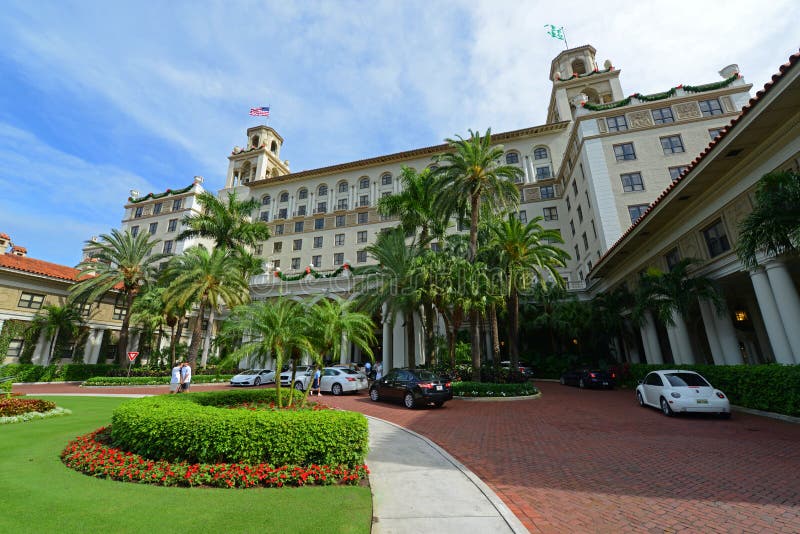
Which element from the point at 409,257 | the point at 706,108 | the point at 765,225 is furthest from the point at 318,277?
the point at 706,108

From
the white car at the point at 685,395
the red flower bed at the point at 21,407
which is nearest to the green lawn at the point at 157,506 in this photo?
the red flower bed at the point at 21,407

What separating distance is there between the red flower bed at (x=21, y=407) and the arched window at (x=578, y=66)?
204 feet

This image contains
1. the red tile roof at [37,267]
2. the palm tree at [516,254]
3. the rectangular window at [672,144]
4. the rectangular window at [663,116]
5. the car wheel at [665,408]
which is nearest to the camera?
the car wheel at [665,408]

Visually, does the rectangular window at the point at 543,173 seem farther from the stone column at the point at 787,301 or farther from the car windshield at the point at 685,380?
the car windshield at the point at 685,380

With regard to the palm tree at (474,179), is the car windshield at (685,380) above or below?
below

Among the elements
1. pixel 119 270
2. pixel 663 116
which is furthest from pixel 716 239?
pixel 119 270

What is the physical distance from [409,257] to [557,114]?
37.1m

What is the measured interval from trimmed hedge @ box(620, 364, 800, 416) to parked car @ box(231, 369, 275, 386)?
1121 inches

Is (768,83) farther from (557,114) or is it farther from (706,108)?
(557,114)

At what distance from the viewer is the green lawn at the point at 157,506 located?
4.16 m

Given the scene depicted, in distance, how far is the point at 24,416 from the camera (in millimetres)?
11180

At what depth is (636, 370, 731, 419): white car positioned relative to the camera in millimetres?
11547

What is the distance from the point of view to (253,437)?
6.22 metres

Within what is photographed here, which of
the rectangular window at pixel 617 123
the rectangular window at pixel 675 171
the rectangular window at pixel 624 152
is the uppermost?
the rectangular window at pixel 617 123
